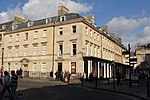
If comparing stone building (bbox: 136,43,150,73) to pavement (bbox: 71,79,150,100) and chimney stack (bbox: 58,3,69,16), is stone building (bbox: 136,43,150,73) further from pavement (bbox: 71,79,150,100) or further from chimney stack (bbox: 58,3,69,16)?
pavement (bbox: 71,79,150,100)

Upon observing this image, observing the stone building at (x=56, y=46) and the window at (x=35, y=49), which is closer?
the stone building at (x=56, y=46)

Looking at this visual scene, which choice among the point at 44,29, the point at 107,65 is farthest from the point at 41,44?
the point at 107,65

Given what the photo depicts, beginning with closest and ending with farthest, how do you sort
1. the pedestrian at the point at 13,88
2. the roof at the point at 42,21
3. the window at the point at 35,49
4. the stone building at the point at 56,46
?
the pedestrian at the point at 13,88 < the stone building at the point at 56,46 < the roof at the point at 42,21 < the window at the point at 35,49

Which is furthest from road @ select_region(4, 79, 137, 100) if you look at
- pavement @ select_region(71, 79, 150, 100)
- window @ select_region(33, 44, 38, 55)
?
window @ select_region(33, 44, 38, 55)

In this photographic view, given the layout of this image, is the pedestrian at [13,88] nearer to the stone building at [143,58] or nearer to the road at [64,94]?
the road at [64,94]

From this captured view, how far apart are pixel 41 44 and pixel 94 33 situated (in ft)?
33.1

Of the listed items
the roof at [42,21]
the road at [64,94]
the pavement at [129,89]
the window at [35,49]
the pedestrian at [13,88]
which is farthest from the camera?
the window at [35,49]

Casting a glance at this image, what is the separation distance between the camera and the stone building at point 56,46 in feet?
140

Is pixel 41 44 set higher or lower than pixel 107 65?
higher

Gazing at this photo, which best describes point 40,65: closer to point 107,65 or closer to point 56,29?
point 56,29

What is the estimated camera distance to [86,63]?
4262cm

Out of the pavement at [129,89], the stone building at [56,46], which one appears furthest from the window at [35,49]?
the pavement at [129,89]

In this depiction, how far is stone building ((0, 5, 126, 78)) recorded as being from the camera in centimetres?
4281

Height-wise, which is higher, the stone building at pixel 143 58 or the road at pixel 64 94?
the stone building at pixel 143 58
